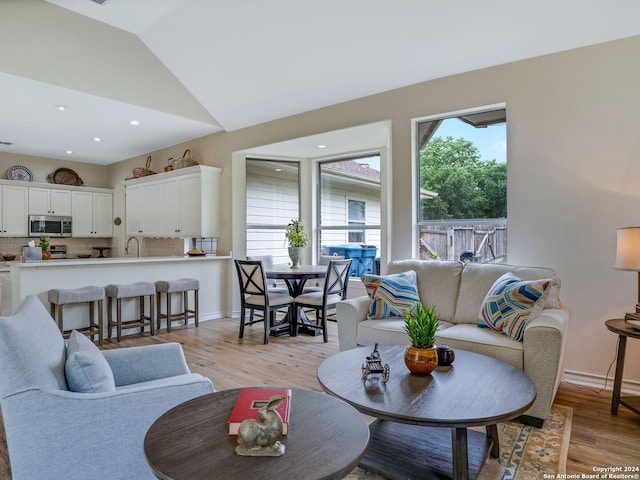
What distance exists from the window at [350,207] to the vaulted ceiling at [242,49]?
1.26 m

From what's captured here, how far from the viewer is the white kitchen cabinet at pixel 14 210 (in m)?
6.86

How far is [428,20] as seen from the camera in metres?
3.47

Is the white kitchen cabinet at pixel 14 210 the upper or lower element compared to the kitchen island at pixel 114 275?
upper

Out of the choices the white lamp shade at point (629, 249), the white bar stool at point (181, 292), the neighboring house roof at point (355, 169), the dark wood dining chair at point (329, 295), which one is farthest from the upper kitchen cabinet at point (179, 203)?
the white lamp shade at point (629, 249)

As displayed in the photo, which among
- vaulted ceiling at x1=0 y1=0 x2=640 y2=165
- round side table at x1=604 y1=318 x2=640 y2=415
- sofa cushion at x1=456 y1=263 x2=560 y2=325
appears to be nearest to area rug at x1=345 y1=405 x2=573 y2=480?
round side table at x1=604 y1=318 x2=640 y2=415

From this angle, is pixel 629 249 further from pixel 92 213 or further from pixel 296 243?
pixel 92 213

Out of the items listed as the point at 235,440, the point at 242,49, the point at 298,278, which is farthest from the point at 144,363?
the point at 242,49

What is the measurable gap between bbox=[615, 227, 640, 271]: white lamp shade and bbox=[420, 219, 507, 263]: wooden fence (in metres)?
1.14

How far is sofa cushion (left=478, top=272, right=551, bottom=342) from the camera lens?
8.92 ft

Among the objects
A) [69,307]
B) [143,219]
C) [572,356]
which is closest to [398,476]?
[572,356]

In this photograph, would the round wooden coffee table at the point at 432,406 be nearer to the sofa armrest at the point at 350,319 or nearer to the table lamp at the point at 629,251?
the sofa armrest at the point at 350,319

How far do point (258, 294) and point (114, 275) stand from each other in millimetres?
1796

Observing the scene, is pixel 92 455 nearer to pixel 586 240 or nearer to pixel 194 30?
pixel 586 240

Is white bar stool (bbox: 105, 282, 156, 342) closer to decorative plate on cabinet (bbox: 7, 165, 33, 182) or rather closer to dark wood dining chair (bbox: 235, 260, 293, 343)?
dark wood dining chair (bbox: 235, 260, 293, 343)
